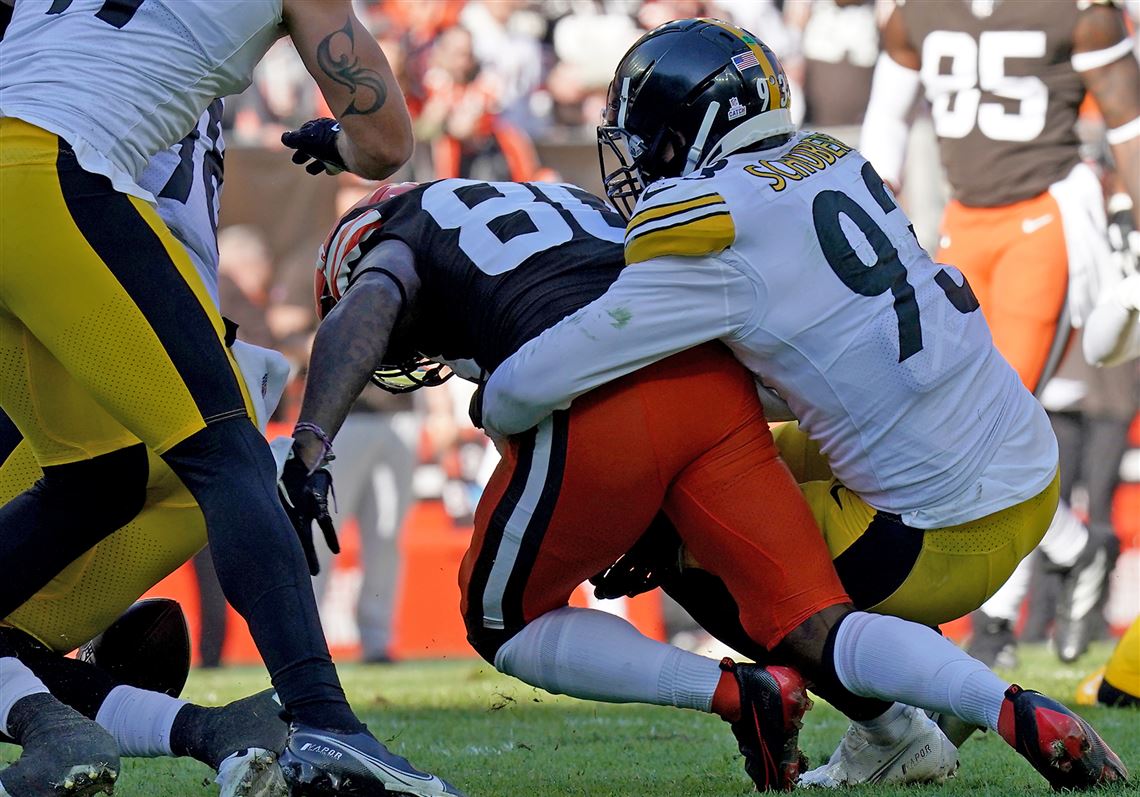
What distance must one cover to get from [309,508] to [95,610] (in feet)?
2.31

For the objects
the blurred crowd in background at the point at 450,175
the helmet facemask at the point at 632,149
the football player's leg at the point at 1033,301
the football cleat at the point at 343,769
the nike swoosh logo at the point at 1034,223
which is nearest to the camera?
the football cleat at the point at 343,769

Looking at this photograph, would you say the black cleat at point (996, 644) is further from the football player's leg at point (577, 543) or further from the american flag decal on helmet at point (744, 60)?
the american flag decal on helmet at point (744, 60)

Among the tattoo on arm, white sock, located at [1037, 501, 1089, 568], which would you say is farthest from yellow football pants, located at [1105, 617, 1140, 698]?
the tattoo on arm

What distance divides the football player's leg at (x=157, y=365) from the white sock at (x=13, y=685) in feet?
1.88

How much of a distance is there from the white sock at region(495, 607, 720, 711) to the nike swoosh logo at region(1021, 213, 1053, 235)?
3.37 metres

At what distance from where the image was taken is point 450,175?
24.4ft

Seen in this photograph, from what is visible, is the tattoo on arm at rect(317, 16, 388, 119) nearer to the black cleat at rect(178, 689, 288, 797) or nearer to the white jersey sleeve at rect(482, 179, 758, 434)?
the white jersey sleeve at rect(482, 179, 758, 434)

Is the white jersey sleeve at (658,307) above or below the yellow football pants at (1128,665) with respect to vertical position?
above

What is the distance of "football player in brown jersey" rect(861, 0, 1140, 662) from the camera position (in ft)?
18.9

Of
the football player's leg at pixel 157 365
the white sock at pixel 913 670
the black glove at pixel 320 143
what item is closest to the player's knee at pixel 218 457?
the football player's leg at pixel 157 365

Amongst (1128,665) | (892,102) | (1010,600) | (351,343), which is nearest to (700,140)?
A: (351,343)

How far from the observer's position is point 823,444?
3.04 meters

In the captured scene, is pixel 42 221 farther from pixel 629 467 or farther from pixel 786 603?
pixel 786 603

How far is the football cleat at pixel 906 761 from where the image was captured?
3.11 metres
